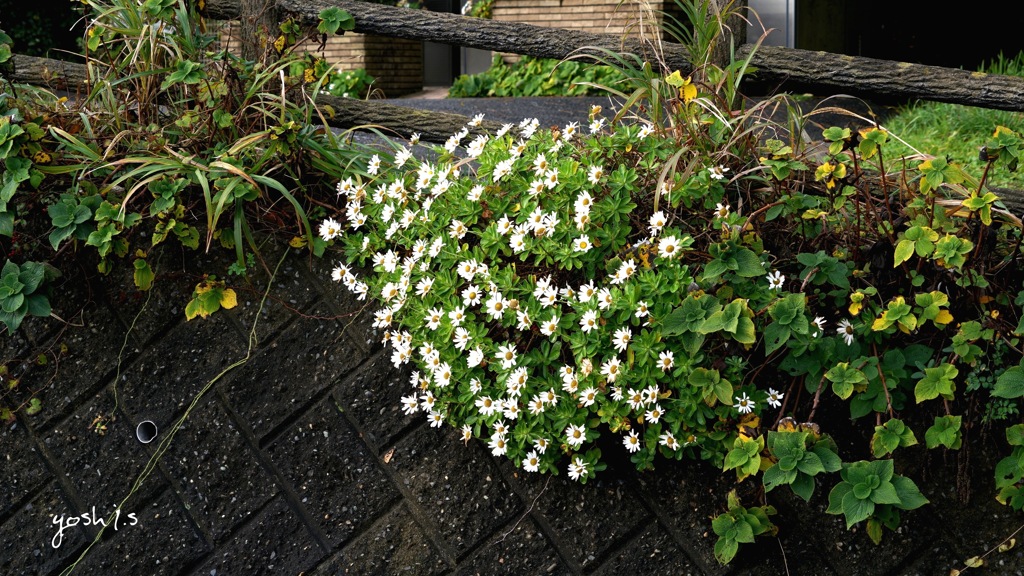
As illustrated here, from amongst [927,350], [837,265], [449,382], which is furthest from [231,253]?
[927,350]

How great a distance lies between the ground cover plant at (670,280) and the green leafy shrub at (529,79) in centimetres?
446

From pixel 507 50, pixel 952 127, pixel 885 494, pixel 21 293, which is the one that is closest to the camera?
pixel 885 494

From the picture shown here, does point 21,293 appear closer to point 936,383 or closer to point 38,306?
point 38,306

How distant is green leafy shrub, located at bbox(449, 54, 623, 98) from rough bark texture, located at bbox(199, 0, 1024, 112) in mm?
3899

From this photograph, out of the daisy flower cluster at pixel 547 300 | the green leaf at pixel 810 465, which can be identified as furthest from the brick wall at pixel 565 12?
the green leaf at pixel 810 465

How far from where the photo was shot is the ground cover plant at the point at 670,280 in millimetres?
1982

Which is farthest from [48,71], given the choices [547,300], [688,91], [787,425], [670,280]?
[787,425]

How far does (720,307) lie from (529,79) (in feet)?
19.2

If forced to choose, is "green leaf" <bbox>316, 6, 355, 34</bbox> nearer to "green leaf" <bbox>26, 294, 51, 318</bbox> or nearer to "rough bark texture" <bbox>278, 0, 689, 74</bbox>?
"rough bark texture" <bbox>278, 0, 689, 74</bbox>

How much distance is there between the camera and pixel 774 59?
2.68 meters

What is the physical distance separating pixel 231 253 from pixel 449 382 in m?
0.91

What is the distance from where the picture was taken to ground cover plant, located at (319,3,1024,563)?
197cm

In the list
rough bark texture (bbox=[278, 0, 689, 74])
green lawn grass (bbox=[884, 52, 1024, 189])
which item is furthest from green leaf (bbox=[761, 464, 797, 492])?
green lawn grass (bbox=[884, 52, 1024, 189])

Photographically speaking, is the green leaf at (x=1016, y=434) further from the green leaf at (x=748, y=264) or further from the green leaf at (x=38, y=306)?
the green leaf at (x=38, y=306)
